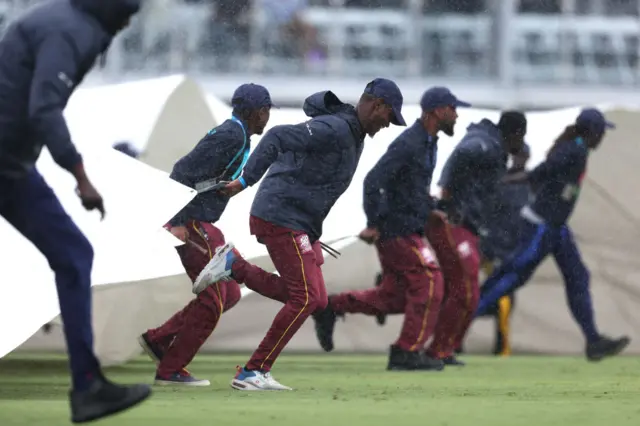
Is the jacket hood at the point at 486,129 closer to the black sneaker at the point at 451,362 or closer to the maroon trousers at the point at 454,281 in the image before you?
the maroon trousers at the point at 454,281

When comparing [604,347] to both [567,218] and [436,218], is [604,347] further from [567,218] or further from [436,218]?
[436,218]

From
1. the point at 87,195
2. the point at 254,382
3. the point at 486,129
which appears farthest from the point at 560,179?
the point at 87,195

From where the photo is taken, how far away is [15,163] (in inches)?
245

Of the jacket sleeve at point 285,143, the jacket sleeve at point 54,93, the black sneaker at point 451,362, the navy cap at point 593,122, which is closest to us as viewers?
the jacket sleeve at point 54,93

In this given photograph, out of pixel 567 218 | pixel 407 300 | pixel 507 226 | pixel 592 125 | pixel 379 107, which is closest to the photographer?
pixel 379 107

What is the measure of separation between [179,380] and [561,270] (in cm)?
479

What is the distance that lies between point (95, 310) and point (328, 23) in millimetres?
14666

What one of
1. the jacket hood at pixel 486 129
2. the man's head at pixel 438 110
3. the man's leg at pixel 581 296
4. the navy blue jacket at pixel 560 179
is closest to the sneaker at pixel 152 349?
the man's head at pixel 438 110

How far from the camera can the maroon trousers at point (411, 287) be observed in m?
11.3

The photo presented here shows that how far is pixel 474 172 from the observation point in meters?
12.1

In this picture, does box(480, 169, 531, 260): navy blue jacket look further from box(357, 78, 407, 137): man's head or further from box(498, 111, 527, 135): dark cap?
box(357, 78, 407, 137): man's head

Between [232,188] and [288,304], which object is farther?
[288,304]

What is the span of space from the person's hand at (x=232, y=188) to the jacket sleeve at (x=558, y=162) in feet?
15.8

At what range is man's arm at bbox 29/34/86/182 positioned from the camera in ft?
19.3
